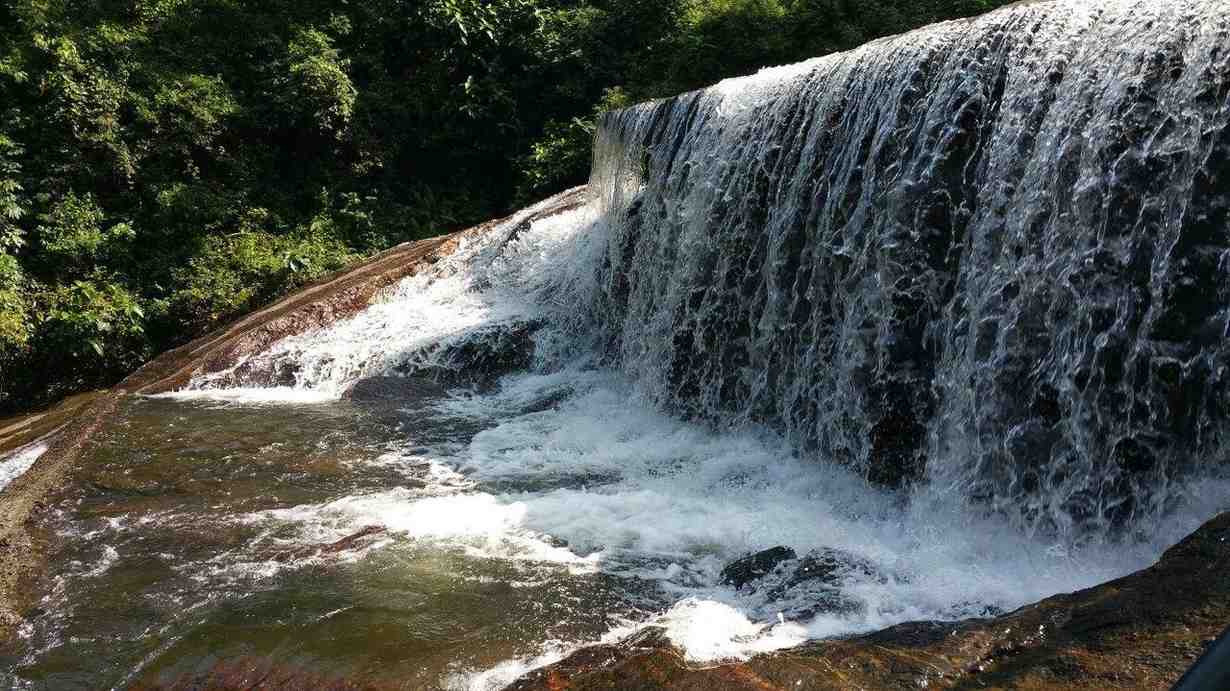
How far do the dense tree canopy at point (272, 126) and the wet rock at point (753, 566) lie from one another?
9.47 m

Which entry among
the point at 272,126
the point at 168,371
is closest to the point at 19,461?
the point at 168,371

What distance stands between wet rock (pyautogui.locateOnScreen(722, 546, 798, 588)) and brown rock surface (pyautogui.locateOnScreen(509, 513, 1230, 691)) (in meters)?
0.97

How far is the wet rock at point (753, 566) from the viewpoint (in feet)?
15.9

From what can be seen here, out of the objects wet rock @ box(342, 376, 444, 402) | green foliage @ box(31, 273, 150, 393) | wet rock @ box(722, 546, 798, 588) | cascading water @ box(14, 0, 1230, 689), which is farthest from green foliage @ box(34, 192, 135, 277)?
wet rock @ box(722, 546, 798, 588)

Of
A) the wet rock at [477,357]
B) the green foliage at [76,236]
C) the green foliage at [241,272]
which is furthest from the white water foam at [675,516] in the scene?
the green foliage at [76,236]

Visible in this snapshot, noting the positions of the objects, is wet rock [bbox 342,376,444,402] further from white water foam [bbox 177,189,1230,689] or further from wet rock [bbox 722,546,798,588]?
wet rock [bbox 722,546,798,588]

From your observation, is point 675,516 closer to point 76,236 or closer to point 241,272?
point 241,272

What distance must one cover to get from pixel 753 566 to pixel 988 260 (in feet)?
8.00

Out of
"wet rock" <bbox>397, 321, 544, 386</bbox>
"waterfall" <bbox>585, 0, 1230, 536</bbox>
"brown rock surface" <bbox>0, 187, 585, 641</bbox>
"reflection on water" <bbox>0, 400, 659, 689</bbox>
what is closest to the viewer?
"reflection on water" <bbox>0, 400, 659, 689</bbox>

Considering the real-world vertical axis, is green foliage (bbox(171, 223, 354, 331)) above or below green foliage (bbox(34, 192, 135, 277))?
below

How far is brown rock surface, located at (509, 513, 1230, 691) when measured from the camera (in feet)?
9.84

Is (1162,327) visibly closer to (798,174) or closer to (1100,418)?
(1100,418)

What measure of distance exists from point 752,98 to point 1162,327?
436 centimetres

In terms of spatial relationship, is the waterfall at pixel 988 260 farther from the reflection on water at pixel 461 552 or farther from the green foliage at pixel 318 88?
the green foliage at pixel 318 88
